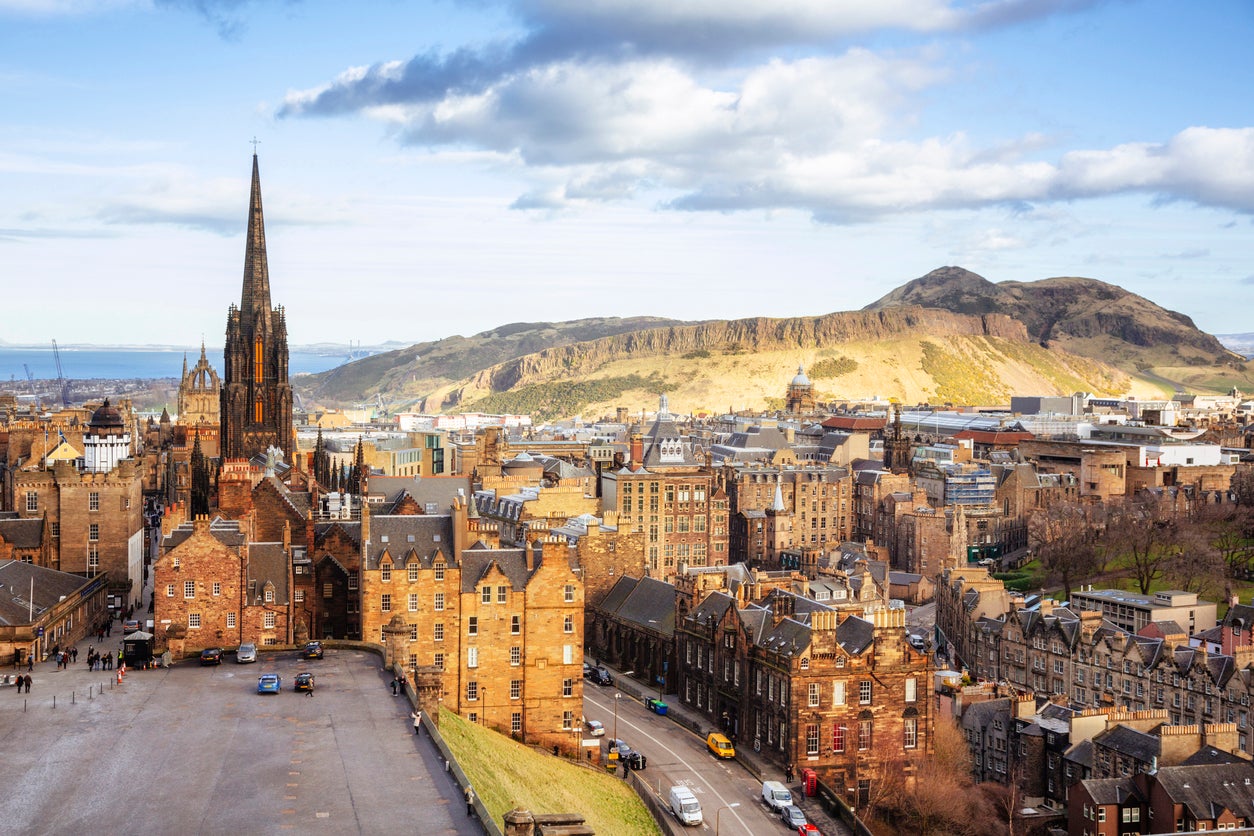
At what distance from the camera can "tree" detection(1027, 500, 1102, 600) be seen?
130750 millimetres

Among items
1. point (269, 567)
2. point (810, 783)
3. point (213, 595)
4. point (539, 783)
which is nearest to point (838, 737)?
point (810, 783)

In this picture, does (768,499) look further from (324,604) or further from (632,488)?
(324,604)

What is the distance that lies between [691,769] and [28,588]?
123ft

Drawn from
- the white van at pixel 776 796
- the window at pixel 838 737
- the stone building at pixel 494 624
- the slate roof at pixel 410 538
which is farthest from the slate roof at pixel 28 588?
the window at pixel 838 737

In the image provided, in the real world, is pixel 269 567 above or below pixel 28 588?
above

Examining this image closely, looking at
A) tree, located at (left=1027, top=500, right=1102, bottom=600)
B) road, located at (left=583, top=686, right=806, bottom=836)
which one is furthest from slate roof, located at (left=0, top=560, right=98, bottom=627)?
tree, located at (left=1027, top=500, right=1102, bottom=600)

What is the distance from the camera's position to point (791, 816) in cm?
6775

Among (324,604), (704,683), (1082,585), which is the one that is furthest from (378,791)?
(1082,585)

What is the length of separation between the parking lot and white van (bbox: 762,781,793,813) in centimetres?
1980

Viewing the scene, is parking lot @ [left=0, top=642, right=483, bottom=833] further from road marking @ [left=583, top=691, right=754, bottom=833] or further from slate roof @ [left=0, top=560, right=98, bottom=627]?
road marking @ [left=583, top=691, right=754, bottom=833]

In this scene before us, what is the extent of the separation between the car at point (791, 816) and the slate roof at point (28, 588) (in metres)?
38.9

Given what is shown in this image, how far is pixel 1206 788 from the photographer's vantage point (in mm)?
71562

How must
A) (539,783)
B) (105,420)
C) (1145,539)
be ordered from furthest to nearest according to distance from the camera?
1. (1145,539)
2. (105,420)
3. (539,783)

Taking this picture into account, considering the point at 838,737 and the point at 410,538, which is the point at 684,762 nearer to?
the point at 838,737
